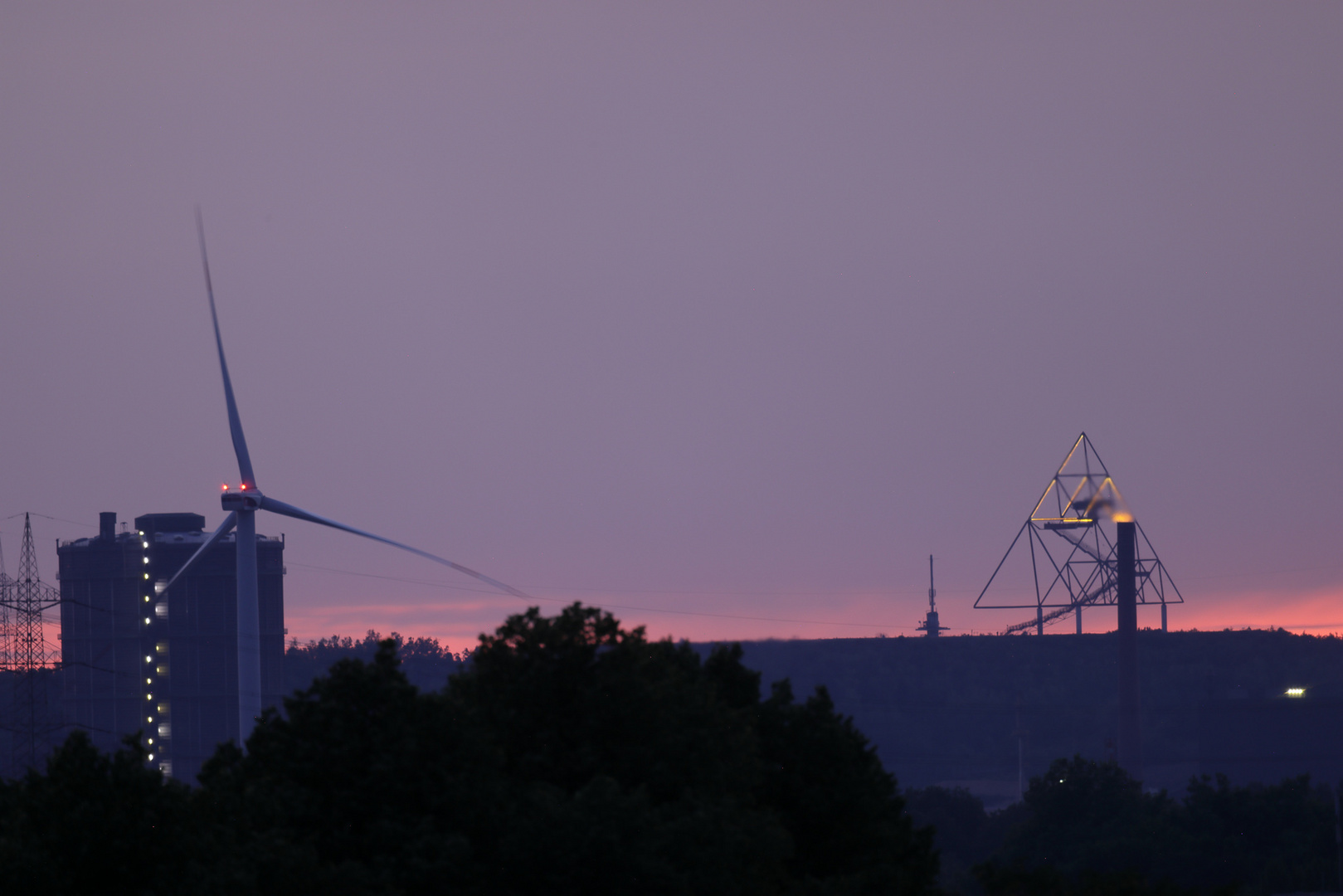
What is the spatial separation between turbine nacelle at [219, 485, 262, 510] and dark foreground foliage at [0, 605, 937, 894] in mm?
62951

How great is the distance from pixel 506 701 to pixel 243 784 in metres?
8.20

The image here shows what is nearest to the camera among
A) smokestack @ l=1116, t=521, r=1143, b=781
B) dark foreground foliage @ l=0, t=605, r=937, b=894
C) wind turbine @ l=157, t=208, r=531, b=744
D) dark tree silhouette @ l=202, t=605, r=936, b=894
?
dark foreground foliage @ l=0, t=605, r=937, b=894

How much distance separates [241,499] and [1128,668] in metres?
110

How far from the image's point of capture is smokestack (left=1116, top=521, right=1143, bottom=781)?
178625 mm

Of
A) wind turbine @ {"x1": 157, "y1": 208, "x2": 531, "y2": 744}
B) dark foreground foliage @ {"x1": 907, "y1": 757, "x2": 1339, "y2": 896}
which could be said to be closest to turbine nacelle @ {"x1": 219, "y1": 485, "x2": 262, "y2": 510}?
wind turbine @ {"x1": 157, "y1": 208, "x2": 531, "y2": 744}

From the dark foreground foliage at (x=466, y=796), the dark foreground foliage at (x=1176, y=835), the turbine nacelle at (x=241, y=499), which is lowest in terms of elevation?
the dark foreground foliage at (x=1176, y=835)

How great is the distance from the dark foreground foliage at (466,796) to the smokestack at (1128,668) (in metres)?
131

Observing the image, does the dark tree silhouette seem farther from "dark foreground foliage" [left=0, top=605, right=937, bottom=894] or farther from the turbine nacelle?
the turbine nacelle

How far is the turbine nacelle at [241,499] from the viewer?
108625 millimetres

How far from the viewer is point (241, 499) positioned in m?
109

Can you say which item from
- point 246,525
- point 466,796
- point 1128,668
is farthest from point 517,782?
point 1128,668

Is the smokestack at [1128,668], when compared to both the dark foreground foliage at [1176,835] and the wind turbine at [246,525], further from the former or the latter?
the wind turbine at [246,525]

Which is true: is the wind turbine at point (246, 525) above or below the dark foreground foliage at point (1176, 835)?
above

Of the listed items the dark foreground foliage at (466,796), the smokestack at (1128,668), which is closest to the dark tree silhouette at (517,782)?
the dark foreground foliage at (466,796)
